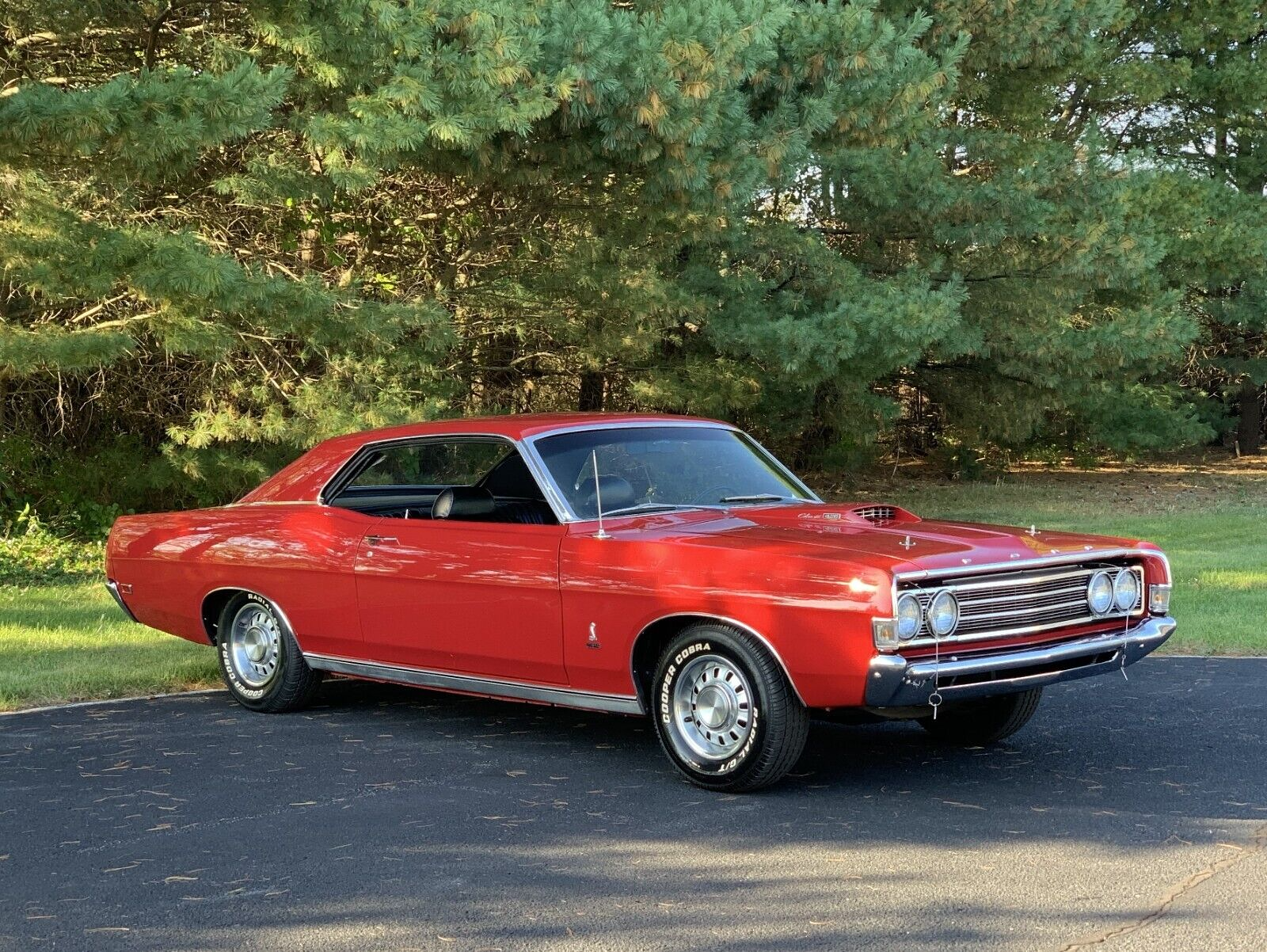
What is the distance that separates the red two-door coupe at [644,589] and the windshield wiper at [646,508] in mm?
11

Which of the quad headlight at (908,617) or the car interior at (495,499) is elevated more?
the car interior at (495,499)

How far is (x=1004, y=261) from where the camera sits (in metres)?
24.0

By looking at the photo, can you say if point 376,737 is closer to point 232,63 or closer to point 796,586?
point 796,586

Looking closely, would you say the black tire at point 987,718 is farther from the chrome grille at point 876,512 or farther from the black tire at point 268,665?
the black tire at point 268,665

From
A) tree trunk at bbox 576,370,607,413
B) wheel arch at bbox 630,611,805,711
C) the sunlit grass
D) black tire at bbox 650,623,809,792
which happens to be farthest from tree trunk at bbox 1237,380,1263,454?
black tire at bbox 650,623,809,792

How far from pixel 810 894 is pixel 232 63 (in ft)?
37.1

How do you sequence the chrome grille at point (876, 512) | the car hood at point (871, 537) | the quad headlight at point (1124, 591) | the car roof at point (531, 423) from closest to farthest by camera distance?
the car hood at point (871, 537), the quad headlight at point (1124, 591), the chrome grille at point (876, 512), the car roof at point (531, 423)

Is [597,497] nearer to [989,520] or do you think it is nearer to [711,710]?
[711,710]

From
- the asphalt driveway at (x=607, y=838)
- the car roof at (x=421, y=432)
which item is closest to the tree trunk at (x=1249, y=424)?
the asphalt driveway at (x=607, y=838)

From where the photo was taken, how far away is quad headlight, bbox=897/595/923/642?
19.2 feet

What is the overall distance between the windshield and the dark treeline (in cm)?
568

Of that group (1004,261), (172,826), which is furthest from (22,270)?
(1004,261)

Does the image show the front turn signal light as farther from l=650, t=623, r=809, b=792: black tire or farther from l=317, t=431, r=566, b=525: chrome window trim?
l=317, t=431, r=566, b=525: chrome window trim

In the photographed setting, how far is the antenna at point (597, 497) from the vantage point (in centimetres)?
679
